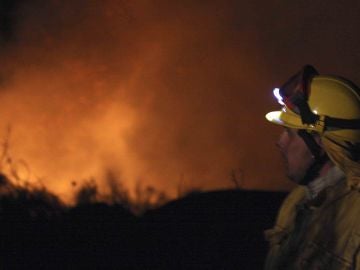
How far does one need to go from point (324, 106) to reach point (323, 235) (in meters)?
0.65

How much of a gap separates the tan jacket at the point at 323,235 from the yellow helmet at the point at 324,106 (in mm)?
248

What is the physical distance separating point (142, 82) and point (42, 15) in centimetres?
147

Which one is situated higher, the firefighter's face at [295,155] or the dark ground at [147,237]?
the dark ground at [147,237]

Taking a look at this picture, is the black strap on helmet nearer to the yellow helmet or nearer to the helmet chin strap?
the yellow helmet

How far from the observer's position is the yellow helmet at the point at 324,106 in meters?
2.54

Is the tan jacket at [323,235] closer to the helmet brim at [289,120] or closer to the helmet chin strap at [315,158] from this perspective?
the helmet chin strap at [315,158]

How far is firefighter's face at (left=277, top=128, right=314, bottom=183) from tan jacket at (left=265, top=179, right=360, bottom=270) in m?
0.14

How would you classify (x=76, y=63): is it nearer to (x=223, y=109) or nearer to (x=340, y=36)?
(x=223, y=109)

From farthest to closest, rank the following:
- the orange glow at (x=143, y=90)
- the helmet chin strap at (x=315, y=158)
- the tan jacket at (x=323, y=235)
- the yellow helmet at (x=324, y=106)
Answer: the orange glow at (x=143, y=90) < the helmet chin strap at (x=315, y=158) < the yellow helmet at (x=324, y=106) < the tan jacket at (x=323, y=235)

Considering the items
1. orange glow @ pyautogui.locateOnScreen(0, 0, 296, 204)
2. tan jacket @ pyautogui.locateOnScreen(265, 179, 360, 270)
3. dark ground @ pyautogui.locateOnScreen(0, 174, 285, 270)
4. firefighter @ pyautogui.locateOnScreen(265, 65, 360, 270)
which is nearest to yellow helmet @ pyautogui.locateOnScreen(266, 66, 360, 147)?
firefighter @ pyautogui.locateOnScreen(265, 65, 360, 270)

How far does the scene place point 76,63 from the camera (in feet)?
23.3

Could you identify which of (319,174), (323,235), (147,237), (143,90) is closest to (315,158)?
(319,174)

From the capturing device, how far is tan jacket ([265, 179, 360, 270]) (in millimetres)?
2088

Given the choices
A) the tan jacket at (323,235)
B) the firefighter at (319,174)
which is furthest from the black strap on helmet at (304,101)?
the tan jacket at (323,235)
